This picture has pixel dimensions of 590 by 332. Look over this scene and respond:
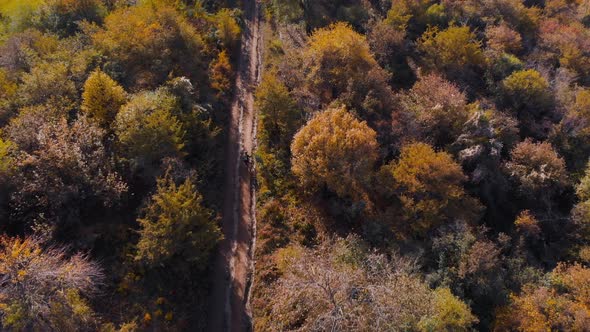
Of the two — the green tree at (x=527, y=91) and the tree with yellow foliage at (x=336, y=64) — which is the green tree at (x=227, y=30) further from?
the green tree at (x=527, y=91)

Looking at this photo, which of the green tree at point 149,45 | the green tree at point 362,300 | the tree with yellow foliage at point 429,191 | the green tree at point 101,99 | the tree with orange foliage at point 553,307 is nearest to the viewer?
the green tree at point 362,300

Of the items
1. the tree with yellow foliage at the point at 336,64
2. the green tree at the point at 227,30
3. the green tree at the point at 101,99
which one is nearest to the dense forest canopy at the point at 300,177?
the green tree at the point at 101,99

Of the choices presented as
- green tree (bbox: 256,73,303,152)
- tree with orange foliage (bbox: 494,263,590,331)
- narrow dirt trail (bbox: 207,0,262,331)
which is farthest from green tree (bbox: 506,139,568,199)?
narrow dirt trail (bbox: 207,0,262,331)

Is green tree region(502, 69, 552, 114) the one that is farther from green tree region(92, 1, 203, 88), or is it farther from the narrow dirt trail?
green tree region(92, 1, 203, 88)

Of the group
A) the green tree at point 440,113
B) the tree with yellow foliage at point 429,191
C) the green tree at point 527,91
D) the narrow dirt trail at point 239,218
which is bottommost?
the narrow dirt trail at point 239,218

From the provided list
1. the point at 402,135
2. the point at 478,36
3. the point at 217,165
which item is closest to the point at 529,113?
the point at 478,36

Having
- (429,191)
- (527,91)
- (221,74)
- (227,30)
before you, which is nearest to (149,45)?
(221,74)
